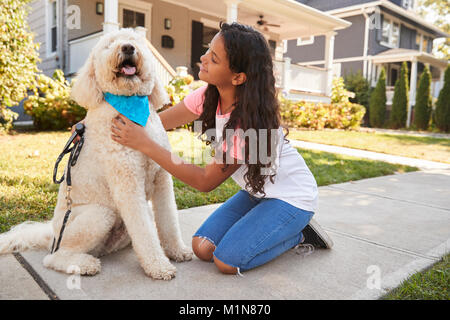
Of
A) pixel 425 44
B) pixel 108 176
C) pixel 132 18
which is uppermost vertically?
pixel 425 44

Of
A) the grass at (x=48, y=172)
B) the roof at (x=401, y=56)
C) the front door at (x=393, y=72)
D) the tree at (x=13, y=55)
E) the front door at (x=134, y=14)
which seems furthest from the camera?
the front door at (x=393, y=72)

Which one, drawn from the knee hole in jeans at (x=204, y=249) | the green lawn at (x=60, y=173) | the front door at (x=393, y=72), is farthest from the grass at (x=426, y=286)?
the front door at (x=393, y=72)

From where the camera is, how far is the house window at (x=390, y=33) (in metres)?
21.6

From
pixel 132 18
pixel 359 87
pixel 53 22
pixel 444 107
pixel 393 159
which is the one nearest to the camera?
pixel 393 159

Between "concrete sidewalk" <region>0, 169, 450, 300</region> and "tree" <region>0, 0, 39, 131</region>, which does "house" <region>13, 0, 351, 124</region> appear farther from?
"concrete sidewalk" <region>0, 169, 450, 300</region>

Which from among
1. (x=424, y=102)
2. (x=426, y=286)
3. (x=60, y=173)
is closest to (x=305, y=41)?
(x=424, y=102)

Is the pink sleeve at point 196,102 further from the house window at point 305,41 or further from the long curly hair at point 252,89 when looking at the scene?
the house window at point 305,41

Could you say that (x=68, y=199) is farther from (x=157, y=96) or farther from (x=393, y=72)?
(x=393, y=72)

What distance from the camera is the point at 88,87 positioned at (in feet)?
6.77

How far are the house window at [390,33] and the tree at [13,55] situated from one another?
20.1 meters

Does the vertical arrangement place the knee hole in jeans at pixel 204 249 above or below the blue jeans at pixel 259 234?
below

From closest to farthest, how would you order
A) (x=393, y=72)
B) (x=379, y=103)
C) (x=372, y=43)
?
(x=379, y=103) → (x=372, y=43) → (x=393, y=72)

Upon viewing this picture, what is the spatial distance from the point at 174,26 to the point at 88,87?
10554 mm

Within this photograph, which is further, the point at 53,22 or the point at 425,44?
the point at 425,44
